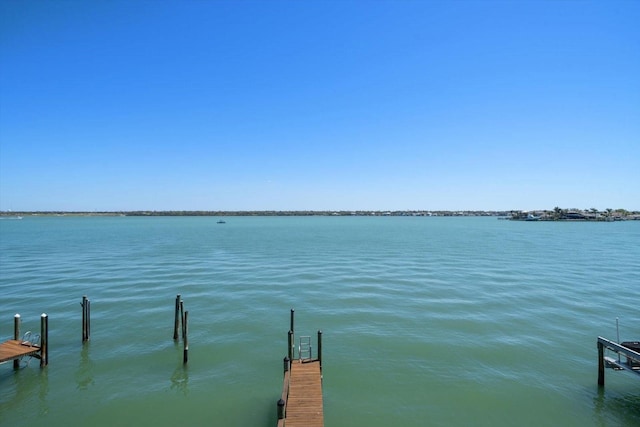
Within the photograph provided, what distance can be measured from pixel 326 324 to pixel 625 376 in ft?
48.5

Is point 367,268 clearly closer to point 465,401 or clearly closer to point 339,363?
point 339,363

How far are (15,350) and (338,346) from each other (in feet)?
49.0

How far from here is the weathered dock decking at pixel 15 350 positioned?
15005 mm

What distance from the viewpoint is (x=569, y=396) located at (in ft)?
46.6

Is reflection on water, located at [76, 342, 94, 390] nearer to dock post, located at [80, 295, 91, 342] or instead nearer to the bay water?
the bay water

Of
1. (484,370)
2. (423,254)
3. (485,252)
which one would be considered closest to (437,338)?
(484,370)

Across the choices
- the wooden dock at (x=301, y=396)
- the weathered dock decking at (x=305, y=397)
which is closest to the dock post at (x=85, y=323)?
the wooden dock at (x=301, y=396)

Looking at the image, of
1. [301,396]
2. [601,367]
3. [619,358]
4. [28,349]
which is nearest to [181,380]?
[301,396]

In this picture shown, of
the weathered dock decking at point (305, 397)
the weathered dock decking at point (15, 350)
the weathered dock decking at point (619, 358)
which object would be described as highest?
the weathered dock decking at point (619, 358)

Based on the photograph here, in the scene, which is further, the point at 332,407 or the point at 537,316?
the point at 537,316

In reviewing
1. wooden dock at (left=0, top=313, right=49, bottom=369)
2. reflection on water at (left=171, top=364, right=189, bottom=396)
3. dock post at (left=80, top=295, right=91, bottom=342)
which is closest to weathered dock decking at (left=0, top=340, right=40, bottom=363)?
wooden dock at (left=0, top=313, right=49, bottom=369)

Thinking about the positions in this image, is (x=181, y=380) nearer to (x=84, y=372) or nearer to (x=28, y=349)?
(x=84, y=372)

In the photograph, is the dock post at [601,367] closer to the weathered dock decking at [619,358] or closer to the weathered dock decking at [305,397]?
the weathered dock decking at [619,358]

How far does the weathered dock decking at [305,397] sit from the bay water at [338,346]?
1201mm
